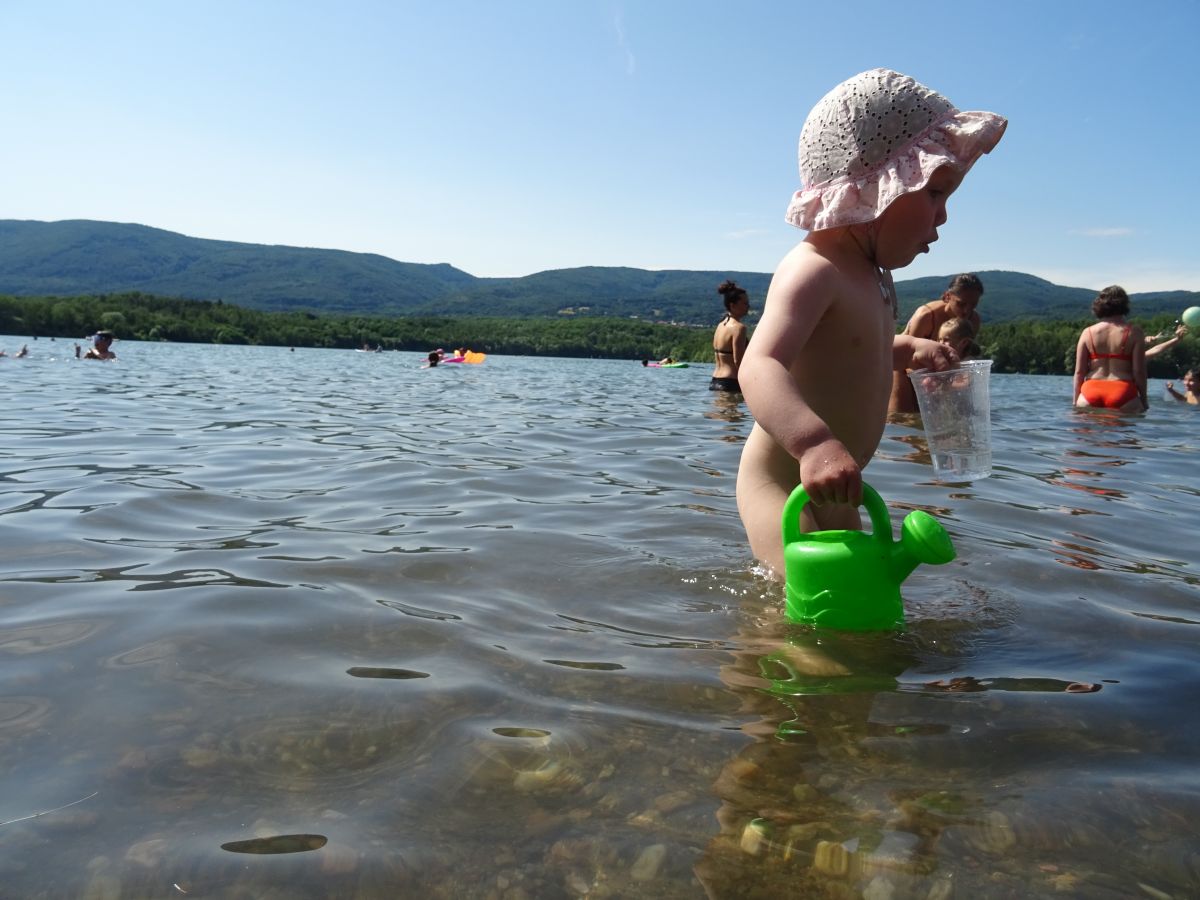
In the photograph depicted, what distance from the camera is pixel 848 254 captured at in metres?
2.87

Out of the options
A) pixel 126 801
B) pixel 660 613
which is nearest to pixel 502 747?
pixel 126 801

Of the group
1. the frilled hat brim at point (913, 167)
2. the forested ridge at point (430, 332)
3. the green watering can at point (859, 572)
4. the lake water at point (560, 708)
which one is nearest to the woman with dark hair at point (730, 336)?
the lake water at point (560, 708)

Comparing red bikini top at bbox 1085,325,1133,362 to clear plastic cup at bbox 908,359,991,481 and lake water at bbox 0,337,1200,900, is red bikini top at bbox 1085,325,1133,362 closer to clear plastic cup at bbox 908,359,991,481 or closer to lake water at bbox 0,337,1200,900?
lake water at bbox 0,337,1200,900

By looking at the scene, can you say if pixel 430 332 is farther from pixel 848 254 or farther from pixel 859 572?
pixel 859 572

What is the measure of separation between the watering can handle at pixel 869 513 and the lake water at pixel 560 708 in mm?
300

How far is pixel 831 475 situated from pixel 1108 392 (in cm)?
1050

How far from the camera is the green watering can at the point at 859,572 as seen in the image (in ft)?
7.66

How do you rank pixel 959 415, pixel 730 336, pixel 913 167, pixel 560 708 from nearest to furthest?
pixel 560 708 → pixel 913 167 → pixel 959 415 → pixel 730 336

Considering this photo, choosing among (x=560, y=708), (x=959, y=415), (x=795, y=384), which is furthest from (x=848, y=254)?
(x=560, y=708)

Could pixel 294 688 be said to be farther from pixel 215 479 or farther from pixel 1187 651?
pixel 215 479

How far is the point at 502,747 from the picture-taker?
167cm

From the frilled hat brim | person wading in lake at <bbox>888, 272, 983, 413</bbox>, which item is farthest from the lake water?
person wading in lake at <bbox>888, 272, 983, 413</bbox>

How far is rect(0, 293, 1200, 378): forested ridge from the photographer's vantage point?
56.4 meters

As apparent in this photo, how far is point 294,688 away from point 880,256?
229 cm
